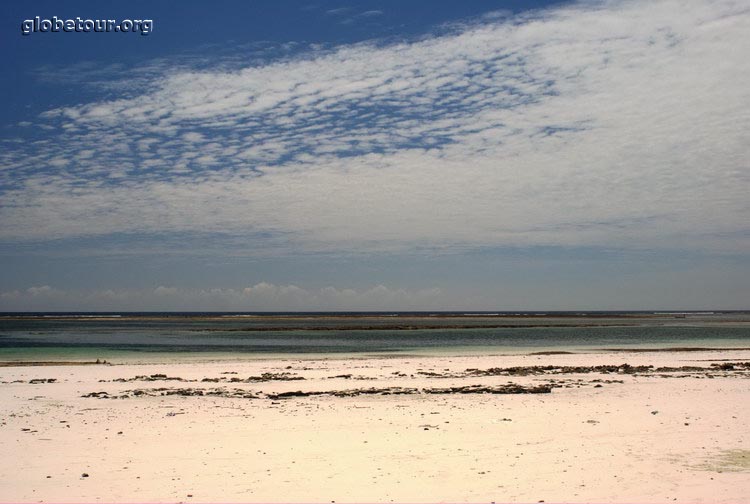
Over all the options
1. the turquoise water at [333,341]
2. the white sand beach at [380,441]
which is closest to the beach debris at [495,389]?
the white sand beach at [380,441]

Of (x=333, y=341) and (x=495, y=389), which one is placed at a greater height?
(x=495, y=389)

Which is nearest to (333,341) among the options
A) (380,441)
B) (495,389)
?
(495,389)

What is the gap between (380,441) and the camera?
506 inches

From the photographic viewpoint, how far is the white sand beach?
31.4ft

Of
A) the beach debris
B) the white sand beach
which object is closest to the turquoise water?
the beach debris

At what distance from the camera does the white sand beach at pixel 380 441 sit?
9.58 metres

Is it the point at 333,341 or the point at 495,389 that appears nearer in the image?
the point at 495,389

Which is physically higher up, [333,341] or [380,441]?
[380,441]

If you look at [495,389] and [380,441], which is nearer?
[380,441]

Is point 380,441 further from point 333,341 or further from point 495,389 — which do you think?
point 333,341

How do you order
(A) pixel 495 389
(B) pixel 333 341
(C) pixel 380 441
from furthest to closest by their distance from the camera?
1. (B) pixel 333 341
2. (A) pixel 495 389
3. (C) pixel 380 441

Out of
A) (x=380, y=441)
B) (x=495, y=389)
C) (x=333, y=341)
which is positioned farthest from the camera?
(x=333, y=341)

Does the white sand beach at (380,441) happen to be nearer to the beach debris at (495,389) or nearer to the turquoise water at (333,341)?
the beach debris at (495,389)

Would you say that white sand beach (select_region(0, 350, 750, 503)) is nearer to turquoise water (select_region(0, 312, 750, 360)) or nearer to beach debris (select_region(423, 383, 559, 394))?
beach debris (select_region(423, 383, 559, 394))
